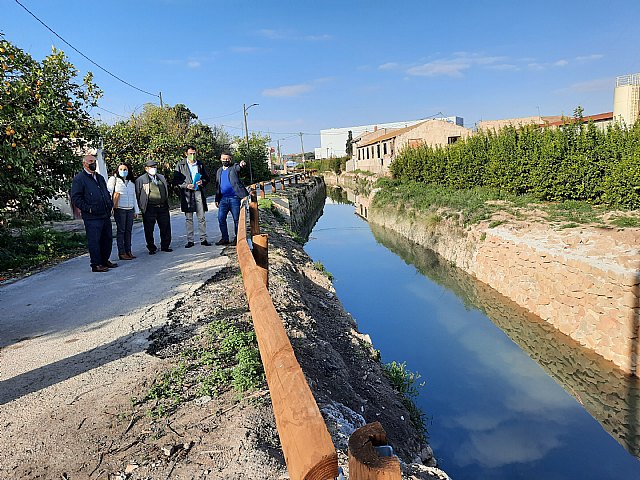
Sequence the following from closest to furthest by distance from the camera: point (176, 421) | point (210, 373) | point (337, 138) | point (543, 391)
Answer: point (176, 421), point (210, 373), point (543, 391), point (337, 138)

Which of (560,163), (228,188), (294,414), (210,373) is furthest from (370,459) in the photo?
(560,163)

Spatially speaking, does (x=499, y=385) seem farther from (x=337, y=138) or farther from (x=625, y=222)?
(x=337, y=138)

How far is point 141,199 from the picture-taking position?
7434 mm

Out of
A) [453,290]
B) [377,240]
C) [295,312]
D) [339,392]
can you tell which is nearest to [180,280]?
[295,312]

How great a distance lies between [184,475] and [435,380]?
18.6ft

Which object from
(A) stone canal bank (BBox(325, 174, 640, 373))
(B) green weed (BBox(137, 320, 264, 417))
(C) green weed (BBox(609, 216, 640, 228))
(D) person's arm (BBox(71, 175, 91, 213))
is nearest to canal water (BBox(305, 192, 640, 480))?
(A) stone canal bank (BBox(325, 174, 640, 373))

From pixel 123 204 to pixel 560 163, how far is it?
1183cm

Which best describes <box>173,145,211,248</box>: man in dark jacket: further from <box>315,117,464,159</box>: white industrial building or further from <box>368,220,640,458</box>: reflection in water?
<box>315,117,464,159</box>: white industrial building

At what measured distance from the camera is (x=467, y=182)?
19391mm

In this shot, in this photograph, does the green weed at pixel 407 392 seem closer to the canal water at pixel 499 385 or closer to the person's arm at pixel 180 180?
the canal water at pixel 499 385

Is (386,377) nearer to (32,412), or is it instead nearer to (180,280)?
(180,280)

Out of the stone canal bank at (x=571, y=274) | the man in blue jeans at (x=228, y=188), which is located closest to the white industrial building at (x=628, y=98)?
the stone canal bank at (x=571, y=274)

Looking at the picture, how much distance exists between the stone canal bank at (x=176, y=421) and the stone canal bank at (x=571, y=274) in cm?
430

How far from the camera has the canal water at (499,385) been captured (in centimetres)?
538
